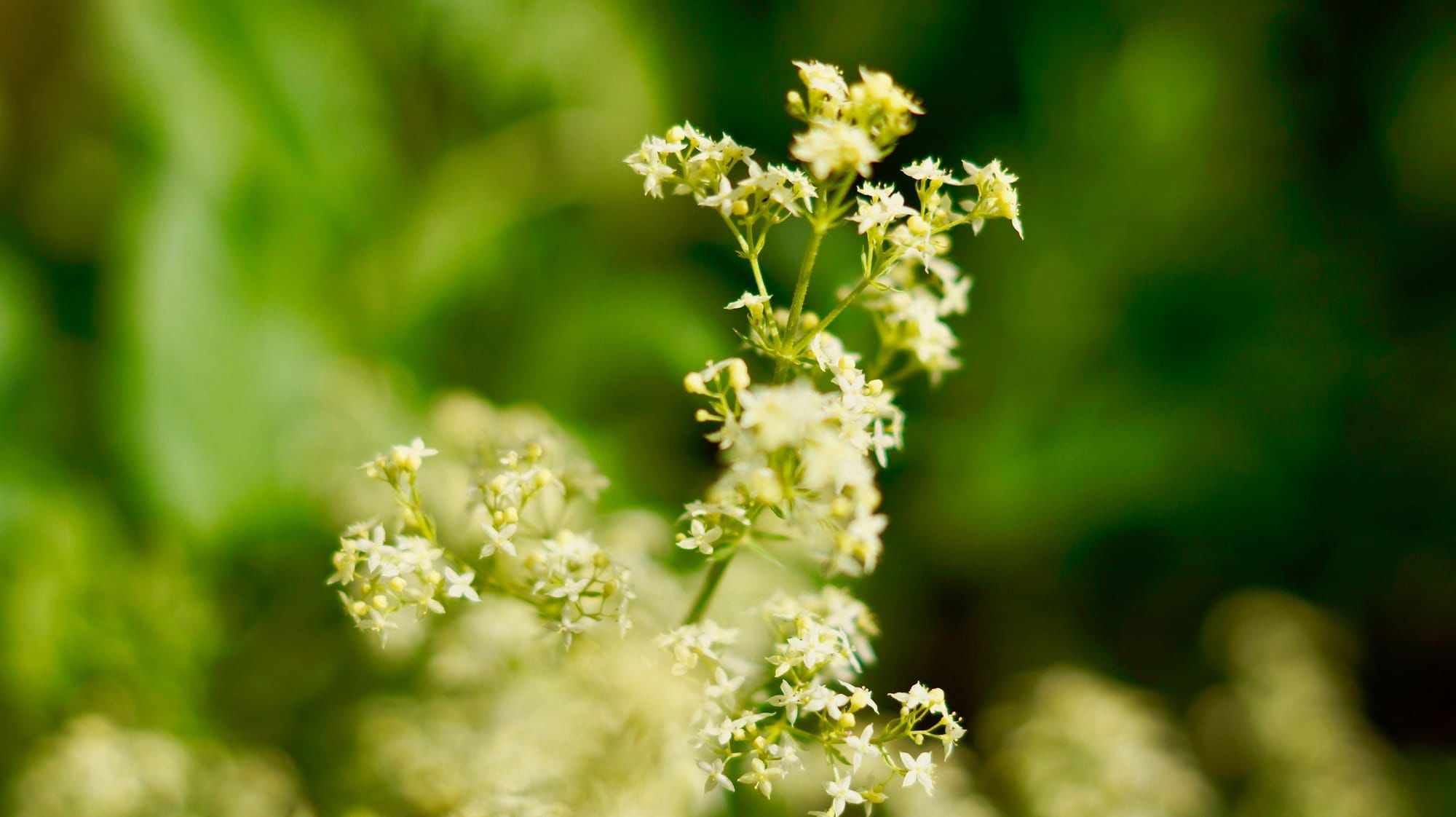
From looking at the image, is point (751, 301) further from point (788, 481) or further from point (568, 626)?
point (568, 626)

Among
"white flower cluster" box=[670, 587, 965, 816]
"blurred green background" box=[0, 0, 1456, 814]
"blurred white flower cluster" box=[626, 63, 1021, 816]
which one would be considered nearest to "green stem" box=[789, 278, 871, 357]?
"blurred white flower cluster" box=[626, 63, 1021, 816]

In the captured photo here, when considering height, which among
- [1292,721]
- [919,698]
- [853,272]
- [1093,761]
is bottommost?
[919,698]

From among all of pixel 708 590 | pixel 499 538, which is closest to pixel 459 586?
pixel 499 538

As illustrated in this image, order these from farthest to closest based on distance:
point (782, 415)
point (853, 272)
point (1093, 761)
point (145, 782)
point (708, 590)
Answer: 1. point (853, 272)
2. point (1093, 761)
3. point (145, 782)
4. point (708, 590)
5. point (782, 415)

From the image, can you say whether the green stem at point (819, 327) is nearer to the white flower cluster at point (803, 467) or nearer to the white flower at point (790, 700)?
the white flower cluster at point (803, 467)

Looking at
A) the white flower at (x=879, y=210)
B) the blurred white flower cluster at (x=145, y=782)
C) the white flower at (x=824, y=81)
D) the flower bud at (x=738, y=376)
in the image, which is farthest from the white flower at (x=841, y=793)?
the blurred white flower cluster at (x=145, y=782)

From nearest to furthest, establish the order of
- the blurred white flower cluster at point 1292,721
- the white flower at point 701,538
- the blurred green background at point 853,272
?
the white flower at point 701,538
the blurred green background at point 853,272
the blurred white flower cluster at point 1292,721

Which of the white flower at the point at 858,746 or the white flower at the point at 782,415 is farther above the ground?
the white flower at the point at 782,415
